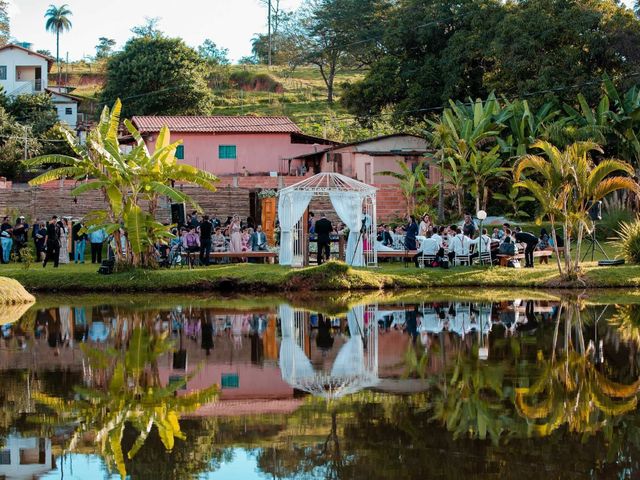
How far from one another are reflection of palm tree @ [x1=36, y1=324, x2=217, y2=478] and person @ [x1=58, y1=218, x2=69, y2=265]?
55.7ft

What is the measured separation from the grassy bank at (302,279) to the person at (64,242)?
4563mm

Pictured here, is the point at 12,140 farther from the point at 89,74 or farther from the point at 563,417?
the point at 563,417

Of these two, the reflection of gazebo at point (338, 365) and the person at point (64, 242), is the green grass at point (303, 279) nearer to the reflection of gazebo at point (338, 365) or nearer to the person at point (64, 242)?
the person at point (64, 242)

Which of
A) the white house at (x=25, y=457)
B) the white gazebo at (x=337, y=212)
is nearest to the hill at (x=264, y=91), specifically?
the white gazebo at (x=337, y=212)

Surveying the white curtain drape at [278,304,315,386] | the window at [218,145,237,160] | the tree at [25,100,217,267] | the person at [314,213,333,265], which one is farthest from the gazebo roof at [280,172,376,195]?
the window at [218,145,237,160]

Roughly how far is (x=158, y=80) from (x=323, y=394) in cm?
5589

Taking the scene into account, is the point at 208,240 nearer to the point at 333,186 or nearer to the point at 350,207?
the point at 333,186

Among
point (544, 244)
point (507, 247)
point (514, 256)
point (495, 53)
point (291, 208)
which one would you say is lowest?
point (514, 256)

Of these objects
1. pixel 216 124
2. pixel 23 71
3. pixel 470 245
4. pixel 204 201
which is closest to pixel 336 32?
pixel 23 71

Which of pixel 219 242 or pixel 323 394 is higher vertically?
pixel 219 242

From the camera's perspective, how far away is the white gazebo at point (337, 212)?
28.3m

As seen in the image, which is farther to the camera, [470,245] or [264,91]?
[264,91]

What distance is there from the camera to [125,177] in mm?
26672

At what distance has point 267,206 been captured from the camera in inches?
1452
